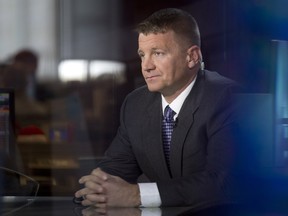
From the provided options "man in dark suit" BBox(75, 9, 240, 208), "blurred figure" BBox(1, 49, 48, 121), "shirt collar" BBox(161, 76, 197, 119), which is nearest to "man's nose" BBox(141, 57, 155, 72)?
"man in dark suit" BBox(75, 9, 240, 208)

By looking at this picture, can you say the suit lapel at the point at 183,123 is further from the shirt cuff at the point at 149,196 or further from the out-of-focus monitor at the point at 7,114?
the out-of-focus monitor at the point at 7,114

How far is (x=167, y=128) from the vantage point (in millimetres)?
1566

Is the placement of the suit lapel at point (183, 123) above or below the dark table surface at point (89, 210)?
above

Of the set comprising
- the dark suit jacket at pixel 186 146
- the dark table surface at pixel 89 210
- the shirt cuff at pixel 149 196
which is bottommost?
the dark table surface at pixel 89 210

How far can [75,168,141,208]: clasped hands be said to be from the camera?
1452 millimetres

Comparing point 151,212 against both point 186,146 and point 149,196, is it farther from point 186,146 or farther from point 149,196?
point 186,146

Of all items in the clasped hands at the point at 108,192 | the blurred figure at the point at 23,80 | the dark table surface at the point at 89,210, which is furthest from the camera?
the blurred figure at the point at 23,80

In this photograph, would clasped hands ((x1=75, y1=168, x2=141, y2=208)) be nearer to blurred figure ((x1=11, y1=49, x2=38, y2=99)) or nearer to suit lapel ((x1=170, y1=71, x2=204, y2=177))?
suit lapel ((x1=170, y1=71, x2=204, y2=177))

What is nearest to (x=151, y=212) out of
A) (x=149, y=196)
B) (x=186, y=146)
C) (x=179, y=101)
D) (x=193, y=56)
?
(x=149, y=196)

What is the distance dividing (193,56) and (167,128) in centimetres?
21

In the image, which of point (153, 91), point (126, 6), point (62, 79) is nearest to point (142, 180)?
point (153, 91)

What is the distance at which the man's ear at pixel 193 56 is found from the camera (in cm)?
150

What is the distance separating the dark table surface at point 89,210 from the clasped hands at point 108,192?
0.07 feet

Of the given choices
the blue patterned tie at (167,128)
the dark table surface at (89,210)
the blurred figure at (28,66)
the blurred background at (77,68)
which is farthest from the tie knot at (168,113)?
the blurred figure at (28,66)
